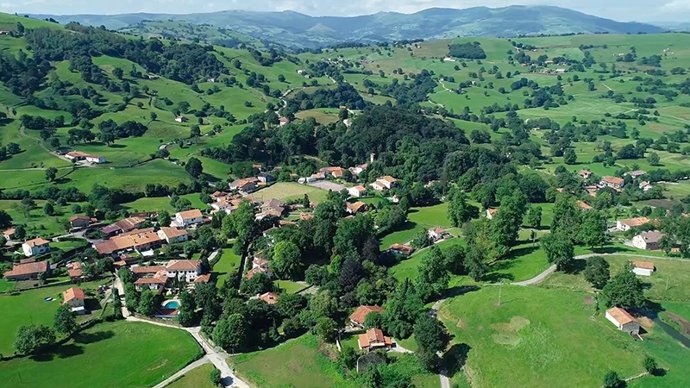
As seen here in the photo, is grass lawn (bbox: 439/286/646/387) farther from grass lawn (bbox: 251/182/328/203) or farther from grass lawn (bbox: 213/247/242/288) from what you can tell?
grass lawn (bbox: 251/182/328/203)

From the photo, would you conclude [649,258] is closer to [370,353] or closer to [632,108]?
[370,353]

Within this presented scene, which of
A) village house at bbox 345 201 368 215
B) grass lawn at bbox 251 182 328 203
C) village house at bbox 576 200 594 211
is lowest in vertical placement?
grass lawn at bbox 251 182 328 203

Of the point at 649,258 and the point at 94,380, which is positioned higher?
the point at 649,258

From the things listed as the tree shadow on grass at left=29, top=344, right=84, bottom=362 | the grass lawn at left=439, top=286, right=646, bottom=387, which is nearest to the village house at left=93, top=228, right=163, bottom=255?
the tree shadow on grass at left=29, top=344, right=84, bottom=362

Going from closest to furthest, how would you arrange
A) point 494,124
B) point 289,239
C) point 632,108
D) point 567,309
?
point 567,309
point 289,239
point 494,124
point 632,108

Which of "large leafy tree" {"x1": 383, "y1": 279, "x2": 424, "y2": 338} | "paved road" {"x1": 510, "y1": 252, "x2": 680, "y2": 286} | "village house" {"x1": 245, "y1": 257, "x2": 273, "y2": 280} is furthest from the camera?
"village house" {"x1": 245, "y1": 257, "x2": 273, "y2": 280}

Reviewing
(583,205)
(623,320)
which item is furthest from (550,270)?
(583,205)

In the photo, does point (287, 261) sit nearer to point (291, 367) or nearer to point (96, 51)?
point (291, 367)

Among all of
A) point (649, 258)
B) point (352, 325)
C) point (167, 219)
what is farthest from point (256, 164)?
point (649, 258)
